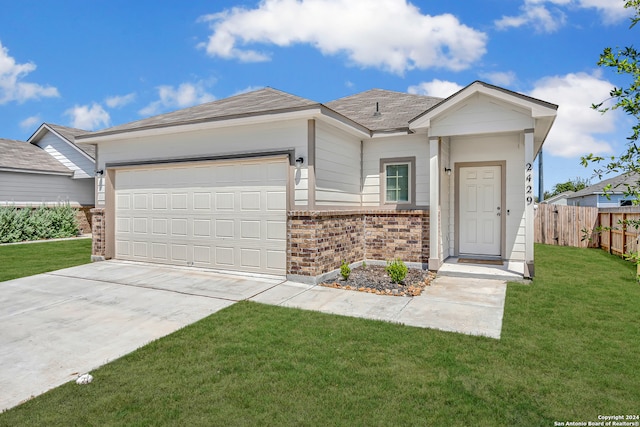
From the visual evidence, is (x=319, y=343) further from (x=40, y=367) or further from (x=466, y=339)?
(x=40, y=367)

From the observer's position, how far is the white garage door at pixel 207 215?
7.78 meters

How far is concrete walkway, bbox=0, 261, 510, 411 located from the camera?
4059 mm

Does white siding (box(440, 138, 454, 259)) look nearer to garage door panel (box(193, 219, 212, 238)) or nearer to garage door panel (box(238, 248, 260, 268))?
garage door panel (box(238, 248, 260, 268))

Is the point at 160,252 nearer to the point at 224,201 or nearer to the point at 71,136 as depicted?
the point at 224,201

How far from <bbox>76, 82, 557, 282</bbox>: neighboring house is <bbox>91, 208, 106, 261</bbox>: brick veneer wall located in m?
0.03

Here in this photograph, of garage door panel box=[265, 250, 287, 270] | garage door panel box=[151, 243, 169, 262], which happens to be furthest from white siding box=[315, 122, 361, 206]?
garage door panel box=[151, 243, 169, 262]

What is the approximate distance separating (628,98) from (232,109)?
7488mm

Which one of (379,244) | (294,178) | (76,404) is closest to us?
A: (76,404)

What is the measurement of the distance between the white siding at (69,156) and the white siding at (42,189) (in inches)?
29.8

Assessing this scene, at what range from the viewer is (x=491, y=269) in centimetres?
824

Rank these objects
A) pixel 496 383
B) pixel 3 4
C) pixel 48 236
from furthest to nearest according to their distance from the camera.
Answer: pixel 48 236, pixel 3 4, pixel 496 383

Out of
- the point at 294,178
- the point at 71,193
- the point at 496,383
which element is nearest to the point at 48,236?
the point at 71,193

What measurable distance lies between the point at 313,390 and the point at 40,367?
114 inches

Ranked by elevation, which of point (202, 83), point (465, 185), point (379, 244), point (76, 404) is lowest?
point (76, 404)
